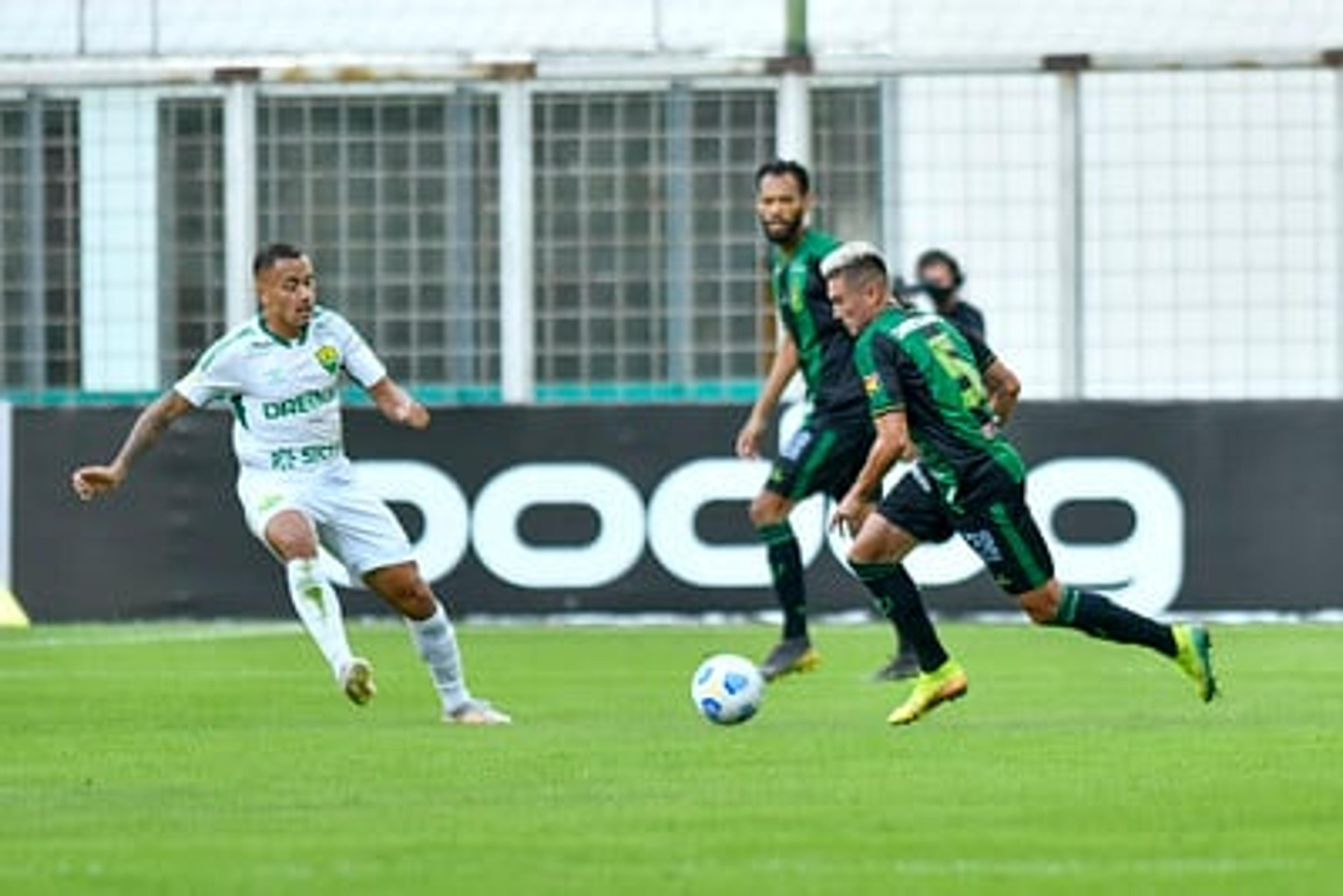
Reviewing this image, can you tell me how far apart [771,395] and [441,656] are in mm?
3099

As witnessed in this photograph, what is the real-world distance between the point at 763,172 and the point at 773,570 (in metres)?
1.76

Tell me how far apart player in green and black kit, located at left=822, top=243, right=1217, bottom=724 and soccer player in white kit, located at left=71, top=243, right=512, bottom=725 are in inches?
69.5

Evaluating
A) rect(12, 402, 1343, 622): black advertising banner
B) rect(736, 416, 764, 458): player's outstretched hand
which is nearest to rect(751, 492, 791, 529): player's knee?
rect(736, 416, 764, 458): player's outstretched hand

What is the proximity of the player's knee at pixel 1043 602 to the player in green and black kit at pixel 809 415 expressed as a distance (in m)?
2.64

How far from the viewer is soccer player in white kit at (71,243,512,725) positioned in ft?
55.9

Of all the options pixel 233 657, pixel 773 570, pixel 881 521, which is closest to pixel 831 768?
pixel 881 521

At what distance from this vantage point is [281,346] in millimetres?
17406

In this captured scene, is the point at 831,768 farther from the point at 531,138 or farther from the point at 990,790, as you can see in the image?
the point at 531,138

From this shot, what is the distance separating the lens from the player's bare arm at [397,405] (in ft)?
54.5

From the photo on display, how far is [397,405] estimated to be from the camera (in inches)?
662

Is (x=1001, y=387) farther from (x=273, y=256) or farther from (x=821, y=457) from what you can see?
(x=273, y=256)

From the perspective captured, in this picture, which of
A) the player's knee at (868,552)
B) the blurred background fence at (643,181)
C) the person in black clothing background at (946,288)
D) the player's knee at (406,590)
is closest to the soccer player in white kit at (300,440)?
the player's knee at (406,590)

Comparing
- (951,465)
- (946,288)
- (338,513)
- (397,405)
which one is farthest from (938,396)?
(946,288)

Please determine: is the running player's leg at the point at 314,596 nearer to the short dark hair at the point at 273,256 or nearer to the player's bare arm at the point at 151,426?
the player's bare arm at the point at 151,426
